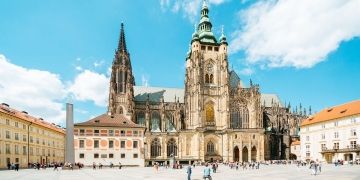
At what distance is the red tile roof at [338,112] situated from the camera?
72.7 metres

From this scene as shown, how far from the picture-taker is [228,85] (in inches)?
3848

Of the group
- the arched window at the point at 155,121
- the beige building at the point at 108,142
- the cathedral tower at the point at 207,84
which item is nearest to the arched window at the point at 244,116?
the cathedral tower at the point at 207,84

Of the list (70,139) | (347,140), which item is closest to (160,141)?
(347,140)

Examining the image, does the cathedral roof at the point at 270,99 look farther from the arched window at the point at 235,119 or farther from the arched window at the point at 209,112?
the arched window at the point at 209,112

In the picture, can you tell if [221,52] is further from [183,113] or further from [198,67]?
[183,113]

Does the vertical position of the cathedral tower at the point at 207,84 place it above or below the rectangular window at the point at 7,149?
above

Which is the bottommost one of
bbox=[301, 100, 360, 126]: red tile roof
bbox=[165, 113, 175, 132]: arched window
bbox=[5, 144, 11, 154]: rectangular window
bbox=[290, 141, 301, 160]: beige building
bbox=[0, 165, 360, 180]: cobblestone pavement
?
bbox=[290, 141, 301, 160]: beige building

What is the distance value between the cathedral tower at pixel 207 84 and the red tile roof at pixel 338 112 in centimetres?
2086

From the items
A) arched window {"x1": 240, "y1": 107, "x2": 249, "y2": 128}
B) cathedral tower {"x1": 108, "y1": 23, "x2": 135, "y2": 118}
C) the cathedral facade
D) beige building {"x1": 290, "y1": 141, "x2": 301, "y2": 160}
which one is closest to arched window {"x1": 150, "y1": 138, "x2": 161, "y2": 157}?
the cathedral facade

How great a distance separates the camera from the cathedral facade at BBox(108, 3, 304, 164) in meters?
92.7

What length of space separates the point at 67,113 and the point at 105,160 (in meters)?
25.6

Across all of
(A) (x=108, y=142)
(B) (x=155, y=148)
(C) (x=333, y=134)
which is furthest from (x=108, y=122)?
(C) (x=333, y=134)

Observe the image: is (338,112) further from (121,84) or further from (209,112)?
(121,84)

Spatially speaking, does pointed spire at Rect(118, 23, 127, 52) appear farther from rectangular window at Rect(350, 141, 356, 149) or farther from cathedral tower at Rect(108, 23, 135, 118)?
rectangular window at Rect(350, 141, 356, 149)
